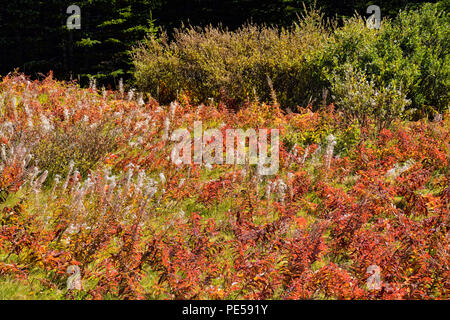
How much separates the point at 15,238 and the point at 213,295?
6.66 ft

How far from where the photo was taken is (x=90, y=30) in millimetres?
17828

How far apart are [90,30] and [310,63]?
12.0m

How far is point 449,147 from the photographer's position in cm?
665

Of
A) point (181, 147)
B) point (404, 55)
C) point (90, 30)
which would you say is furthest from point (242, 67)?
point (90, 30)

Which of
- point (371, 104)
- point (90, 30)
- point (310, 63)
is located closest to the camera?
point (371, 104)

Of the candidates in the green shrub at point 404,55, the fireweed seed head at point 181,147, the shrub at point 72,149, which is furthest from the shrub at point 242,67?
the shrub at point 72,149

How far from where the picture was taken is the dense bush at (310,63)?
29.9ft

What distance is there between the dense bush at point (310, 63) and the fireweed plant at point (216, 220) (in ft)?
7.32

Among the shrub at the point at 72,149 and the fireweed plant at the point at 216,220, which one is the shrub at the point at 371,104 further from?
the shrub at the point at 72,149

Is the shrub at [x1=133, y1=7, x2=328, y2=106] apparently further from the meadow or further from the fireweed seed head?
the fireweed seed head

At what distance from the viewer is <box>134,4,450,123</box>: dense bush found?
9125 millimetres

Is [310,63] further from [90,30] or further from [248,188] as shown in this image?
[90,30]

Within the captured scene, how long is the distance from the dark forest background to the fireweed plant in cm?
1017

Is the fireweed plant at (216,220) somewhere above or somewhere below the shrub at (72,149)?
below
